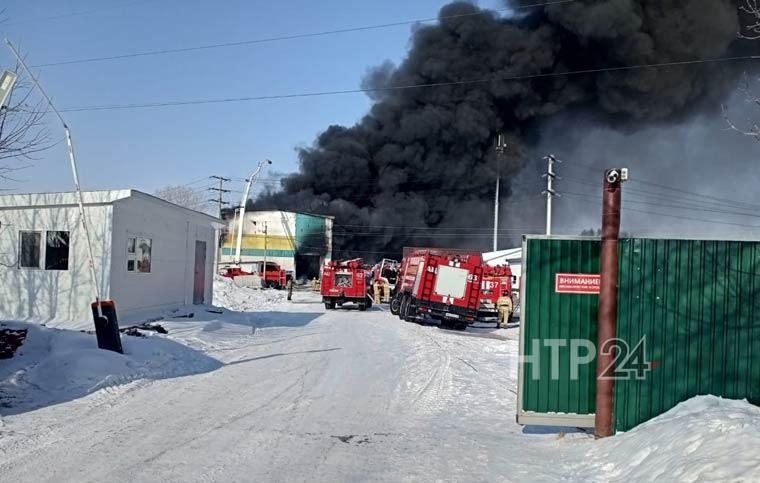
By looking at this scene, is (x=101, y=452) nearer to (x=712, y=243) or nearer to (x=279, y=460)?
(x=279, y=460)

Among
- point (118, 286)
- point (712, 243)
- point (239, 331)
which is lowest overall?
point (239, 331)

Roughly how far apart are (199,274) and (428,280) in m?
7.58

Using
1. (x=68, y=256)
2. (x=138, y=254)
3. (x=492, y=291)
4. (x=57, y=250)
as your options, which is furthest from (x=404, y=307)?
(x=57, y=250)

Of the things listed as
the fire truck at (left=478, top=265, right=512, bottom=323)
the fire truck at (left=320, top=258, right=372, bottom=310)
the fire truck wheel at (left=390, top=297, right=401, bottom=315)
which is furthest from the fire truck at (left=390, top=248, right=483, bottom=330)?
the fire truck at (left=320, top=258, right=372, bottom=310)

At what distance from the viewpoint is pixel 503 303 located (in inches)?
955

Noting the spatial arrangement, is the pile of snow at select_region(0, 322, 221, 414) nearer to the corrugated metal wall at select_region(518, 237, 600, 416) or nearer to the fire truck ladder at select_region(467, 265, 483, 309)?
the corrugated metal wall at select_region(518, 237, 600, 416)

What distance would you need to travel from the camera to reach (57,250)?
590 inches

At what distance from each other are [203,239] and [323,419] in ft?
49.3

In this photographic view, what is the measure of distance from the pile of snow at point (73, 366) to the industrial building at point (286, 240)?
1745 inches

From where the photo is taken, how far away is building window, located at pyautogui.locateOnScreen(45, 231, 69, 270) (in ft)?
48.9

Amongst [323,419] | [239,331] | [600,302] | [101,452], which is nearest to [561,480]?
[600,302]

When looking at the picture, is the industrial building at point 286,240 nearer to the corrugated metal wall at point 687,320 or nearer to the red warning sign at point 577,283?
the red warning sign at point 577,283

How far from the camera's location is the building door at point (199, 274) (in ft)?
67.2

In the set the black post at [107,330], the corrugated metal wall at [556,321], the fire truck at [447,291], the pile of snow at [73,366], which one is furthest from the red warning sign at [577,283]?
the fire truck at [447,291]
